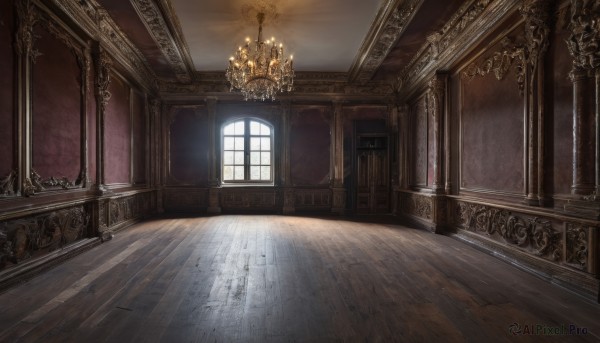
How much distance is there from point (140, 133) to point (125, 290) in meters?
5.17

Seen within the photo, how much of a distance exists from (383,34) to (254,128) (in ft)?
14.0

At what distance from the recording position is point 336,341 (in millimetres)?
1945

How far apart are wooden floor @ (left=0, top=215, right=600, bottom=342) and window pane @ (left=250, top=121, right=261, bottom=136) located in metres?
4.62

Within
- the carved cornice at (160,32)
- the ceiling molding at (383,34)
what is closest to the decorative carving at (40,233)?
the carved cornice at (160,32)

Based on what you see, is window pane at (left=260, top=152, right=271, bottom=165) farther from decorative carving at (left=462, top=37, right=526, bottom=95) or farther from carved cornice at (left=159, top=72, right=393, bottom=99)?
decorative carving at (left=462, top=37, right=526, bottom=95)

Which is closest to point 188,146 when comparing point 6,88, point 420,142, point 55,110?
point 55,110

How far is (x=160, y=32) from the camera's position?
5.25 m

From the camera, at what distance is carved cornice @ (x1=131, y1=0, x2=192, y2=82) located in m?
4.47

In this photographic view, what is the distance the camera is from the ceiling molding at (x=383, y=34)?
4.54 m

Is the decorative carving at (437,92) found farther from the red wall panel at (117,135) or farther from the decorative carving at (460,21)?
the red wall panel at (117,135)

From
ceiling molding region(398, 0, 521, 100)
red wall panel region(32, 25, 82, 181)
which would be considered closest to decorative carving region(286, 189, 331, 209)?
ceiling molding region(398, 0, 521, 100)

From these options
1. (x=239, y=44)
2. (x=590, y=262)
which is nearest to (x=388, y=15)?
(x=239, y=44)

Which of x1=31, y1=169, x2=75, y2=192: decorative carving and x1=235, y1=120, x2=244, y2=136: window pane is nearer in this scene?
x1=31, y1=169, x2=75, y2=192: decorative carving

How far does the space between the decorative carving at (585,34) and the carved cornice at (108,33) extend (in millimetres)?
5320
